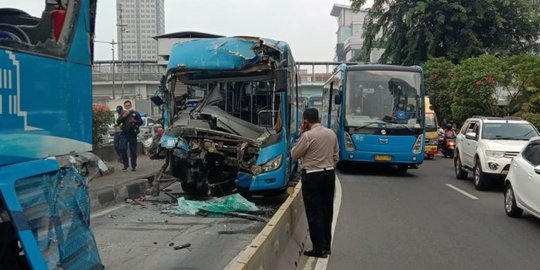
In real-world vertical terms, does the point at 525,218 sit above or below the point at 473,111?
below

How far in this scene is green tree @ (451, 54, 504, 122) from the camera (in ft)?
78.6

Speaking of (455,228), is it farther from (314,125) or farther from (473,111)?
(473,111)

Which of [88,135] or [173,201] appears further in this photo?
[173,201]

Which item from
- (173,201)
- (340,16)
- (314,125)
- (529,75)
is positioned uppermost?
(340,16)

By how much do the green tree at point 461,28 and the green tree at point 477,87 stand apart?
9.02m

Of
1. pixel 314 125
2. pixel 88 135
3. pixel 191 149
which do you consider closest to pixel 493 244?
pixel 314 125

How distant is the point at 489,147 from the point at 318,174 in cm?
809

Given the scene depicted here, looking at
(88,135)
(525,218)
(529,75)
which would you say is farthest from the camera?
(529,75)

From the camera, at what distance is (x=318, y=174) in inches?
258

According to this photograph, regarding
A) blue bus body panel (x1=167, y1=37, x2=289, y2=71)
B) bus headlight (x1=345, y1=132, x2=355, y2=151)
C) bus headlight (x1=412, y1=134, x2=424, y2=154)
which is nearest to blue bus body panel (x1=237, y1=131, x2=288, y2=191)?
blue bus body panel (x1=167, y1=37, x2=289, y2=71)

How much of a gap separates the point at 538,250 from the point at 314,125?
3456mm

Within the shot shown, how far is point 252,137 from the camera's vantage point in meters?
10.5

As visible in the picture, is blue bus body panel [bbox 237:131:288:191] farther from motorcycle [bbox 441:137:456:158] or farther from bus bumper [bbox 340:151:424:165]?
motorcycle [bbox 441:137:456:158]

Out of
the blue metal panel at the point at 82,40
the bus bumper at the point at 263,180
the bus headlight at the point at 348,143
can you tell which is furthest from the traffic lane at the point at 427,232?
the blue metal panel at the point at 82,40
